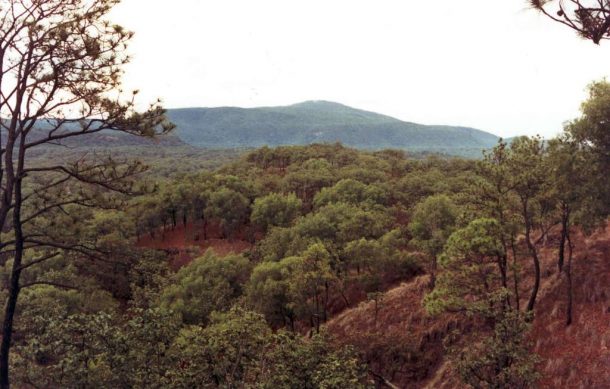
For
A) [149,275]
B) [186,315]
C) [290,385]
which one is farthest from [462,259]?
[186,315]

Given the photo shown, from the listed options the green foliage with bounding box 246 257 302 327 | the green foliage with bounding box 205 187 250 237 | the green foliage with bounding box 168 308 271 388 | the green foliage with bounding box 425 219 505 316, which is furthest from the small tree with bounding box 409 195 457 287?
the green foliage with bounding box 205 187 250 237

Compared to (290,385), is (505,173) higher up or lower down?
higher up

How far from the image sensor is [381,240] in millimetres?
43344

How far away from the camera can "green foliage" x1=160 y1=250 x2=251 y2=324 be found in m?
41.6

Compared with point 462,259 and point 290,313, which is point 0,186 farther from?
point 290,313

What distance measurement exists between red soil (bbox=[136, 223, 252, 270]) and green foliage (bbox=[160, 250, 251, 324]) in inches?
644

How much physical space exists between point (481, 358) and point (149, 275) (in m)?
13.0

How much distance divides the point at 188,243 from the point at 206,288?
31458 mm

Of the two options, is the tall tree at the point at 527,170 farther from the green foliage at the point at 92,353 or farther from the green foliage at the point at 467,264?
the green foliage at the point at 92,353

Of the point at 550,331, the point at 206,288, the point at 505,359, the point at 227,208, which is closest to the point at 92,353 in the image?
the point at 505,359

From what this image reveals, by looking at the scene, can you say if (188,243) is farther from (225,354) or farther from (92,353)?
(92,353)

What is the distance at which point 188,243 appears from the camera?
7481 cm

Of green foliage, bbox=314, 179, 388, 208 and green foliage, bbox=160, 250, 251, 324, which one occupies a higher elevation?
green foliage, bbox=314, 179, 388, 208

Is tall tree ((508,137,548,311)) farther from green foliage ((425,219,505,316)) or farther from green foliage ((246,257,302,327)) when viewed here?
green foliage ((246,257,302,327))
